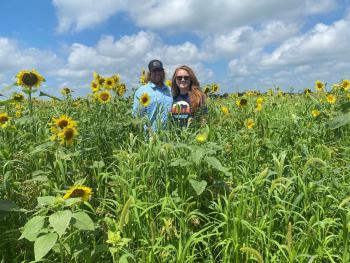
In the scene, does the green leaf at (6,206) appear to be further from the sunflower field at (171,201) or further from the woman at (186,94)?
the woman at (186,94)

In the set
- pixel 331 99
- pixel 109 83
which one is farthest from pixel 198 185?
pixel 331 99

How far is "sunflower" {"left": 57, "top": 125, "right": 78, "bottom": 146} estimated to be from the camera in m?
2.86

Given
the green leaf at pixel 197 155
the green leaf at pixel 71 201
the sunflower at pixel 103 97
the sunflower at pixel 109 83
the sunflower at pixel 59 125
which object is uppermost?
the sunflower at pixel 109 83

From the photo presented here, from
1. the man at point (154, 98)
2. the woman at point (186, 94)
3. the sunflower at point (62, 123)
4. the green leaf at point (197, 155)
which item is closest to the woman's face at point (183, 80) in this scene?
the woman at point (186, 94)

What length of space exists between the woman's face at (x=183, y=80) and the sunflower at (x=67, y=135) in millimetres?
2117

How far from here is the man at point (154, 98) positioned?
4211 millimetres

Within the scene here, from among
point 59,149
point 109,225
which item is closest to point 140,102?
point 59,149

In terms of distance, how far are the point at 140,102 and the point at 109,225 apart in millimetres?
2111

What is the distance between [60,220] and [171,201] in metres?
0.78

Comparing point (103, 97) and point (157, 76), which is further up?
point (157, 76)

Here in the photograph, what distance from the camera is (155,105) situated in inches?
177

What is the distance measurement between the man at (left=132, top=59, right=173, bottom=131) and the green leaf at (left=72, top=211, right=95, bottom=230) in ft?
6.77

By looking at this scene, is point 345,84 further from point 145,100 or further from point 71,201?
point 71,201

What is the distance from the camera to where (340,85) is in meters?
5.36
